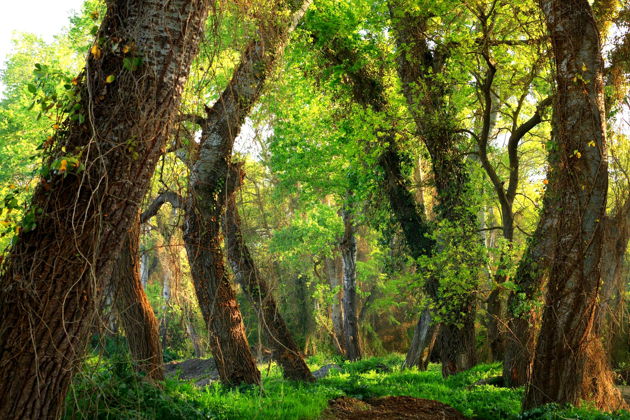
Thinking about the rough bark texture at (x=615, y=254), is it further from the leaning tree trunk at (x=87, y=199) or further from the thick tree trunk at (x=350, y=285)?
the thick tree trunk at (x=350, y=285)

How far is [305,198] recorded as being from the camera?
717 inches

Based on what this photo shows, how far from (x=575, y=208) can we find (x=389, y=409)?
3.61m

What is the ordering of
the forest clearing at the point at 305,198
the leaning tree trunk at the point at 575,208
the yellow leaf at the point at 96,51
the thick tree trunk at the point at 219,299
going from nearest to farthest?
the forest clearing at the point at 305,198
the yellow leaf at the point at 96,51
the leaning tree trunk at the point at 575,208
the thick tree trunk at the point at 219,299

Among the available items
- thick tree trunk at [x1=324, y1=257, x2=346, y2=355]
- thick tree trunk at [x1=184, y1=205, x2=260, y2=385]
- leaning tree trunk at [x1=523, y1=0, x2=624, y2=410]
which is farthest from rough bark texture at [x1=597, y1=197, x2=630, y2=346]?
thick tree trunk at [x1=324, y1=257, x2=346, y2=355]

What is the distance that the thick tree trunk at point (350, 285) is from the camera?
20094mm

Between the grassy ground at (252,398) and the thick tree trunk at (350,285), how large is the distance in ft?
28.9

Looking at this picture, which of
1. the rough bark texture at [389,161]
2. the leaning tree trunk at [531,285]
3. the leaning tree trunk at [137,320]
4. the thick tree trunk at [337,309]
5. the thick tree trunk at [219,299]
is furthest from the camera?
the thick tree trunk at [337,309]

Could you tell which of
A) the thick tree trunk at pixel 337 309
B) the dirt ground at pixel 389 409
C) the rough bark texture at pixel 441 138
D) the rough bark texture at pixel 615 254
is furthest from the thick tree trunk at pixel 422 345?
the dirt ground at pixel 389 409

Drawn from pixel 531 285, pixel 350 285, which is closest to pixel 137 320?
pixel 531 285

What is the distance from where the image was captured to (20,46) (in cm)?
Answer: 2592

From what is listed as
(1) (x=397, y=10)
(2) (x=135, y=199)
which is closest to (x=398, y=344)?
(1) (x=397, y=10)

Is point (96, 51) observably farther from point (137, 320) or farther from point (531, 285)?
point (531, 285)

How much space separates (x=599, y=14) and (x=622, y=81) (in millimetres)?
1064

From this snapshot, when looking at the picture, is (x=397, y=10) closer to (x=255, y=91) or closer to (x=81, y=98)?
(x=255, y=91)
